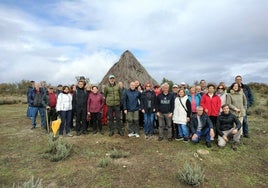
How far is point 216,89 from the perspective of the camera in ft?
28.7

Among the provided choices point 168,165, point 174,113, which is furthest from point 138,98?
point 168,165

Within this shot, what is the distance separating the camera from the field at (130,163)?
5691 millimetres

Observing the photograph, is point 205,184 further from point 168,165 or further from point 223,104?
point 223,104

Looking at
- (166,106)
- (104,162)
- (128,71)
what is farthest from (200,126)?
(128,71)

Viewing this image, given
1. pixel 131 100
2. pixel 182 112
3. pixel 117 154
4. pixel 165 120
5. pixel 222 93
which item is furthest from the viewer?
pixel 131 100

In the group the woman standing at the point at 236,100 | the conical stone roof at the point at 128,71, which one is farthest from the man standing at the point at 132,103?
the conical stone roof at the point at 128,71

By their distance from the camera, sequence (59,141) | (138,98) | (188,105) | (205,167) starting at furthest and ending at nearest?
(138,98)
(188,105)
(59,141)
(205,167)

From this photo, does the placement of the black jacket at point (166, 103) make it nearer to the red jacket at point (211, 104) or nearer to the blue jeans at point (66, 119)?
the red jacket at point (211, 104)

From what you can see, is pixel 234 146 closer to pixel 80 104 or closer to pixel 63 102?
pixel 80 104

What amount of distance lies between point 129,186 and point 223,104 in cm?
451

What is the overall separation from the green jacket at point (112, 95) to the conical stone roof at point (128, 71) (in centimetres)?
336

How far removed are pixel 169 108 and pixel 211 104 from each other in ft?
4.29

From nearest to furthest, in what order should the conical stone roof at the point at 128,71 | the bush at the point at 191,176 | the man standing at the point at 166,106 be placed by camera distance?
the bush at the point at 191,176
the man standing at the point at 166,106
the conical stone roof at the point at 128,71

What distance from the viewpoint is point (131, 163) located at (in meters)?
6.61
